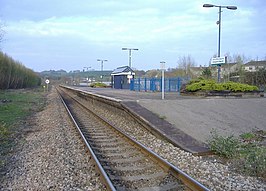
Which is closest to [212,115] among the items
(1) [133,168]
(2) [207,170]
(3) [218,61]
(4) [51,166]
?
(2) [207,170]

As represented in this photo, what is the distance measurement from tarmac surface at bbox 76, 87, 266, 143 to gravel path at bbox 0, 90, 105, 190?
14.3ft

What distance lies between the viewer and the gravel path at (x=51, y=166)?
6.30 metres

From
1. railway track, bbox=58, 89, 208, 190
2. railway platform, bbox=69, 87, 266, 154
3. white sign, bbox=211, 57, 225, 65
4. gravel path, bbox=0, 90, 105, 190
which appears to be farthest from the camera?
white sign, bbox=211, 57, 225, 65

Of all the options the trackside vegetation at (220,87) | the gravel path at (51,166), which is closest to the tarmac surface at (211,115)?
the trackside vegetation at (220,87)

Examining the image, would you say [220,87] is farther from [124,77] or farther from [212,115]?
[124,77]

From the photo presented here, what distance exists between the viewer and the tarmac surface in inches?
484

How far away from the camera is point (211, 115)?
48.5 ft

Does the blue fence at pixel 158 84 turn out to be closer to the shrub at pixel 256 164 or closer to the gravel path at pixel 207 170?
the gravel path at pixel 207 170

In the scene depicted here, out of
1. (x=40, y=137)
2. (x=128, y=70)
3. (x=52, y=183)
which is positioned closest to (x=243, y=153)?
(x=52, y=183)

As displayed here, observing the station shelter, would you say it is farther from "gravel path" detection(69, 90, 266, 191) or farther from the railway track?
"gravel path" detection(69, 90, 266, 191)

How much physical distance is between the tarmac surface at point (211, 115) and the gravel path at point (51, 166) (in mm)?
4354

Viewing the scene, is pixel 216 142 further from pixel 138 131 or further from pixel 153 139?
pixel 138 131

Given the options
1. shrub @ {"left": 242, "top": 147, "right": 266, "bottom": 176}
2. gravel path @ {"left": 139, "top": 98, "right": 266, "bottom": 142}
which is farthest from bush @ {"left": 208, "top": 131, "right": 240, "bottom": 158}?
gravel path @ {"left": 139, "top": 98, "right": 266, "bottom": 142}

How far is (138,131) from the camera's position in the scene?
12.8 metres
